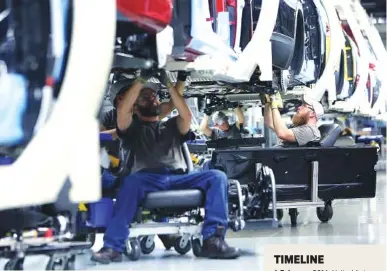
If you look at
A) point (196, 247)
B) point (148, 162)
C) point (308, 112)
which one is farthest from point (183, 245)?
point (308, 112)

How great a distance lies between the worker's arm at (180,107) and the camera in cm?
221

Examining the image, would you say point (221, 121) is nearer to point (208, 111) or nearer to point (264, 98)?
point (208, 111)

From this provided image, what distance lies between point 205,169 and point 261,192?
0.37m

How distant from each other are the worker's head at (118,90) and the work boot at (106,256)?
40 centimetres

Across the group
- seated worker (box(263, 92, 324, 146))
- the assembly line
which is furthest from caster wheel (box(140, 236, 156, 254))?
seated worker (box(263, 92, 324, 146))

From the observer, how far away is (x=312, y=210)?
296 cm

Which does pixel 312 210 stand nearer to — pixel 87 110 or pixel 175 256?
pixel 175 256

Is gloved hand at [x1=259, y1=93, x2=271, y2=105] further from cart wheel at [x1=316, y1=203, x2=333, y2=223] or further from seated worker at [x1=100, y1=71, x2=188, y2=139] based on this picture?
seated worker at [x1=100, y1=71, x2=188, y2=139]

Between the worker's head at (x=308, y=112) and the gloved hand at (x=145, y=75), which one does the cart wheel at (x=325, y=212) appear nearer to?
the worker's head at (x=308, y=112)

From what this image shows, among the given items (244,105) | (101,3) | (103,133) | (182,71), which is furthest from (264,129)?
(101,3)

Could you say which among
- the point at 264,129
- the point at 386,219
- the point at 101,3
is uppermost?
the point at 101,3

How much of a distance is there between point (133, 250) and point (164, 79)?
0.49 meters

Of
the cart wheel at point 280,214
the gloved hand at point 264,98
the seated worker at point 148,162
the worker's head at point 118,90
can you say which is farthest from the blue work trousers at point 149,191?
the gloved hand at point 264,98

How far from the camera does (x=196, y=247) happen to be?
231 centimetres
